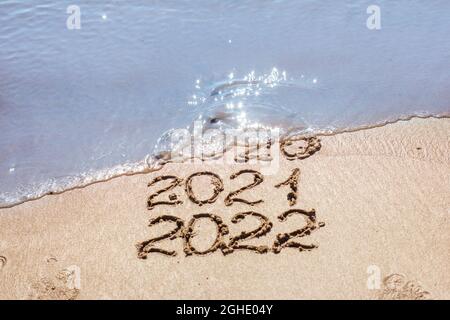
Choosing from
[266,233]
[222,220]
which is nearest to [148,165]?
[222,220]

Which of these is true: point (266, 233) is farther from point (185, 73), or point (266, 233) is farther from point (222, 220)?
point (185, 73)

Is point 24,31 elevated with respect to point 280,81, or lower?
elevated

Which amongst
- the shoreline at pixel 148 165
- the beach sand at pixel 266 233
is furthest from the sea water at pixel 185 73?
the beach sand at pixel 266 233

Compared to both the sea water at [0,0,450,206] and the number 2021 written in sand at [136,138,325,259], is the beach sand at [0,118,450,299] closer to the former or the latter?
the number 2021 written in sand at [136,138,325,259]
